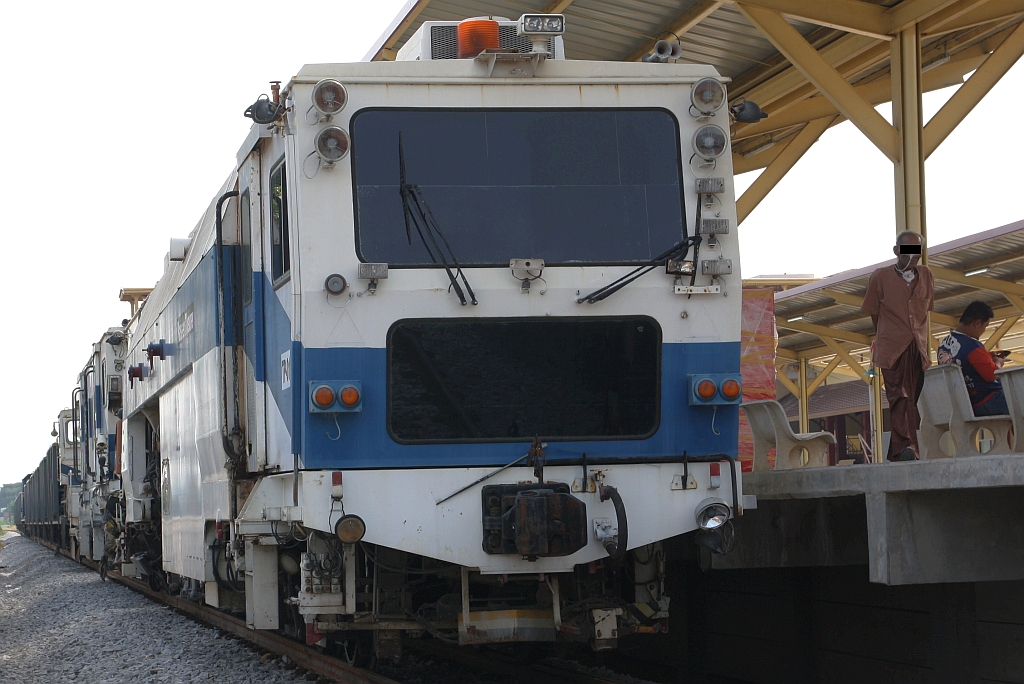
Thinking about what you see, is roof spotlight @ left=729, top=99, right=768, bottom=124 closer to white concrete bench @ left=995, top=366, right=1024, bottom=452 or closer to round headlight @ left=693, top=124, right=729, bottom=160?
round headlight @ left=693, top=124, right=729, bottom=160

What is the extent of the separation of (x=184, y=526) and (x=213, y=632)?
239cm

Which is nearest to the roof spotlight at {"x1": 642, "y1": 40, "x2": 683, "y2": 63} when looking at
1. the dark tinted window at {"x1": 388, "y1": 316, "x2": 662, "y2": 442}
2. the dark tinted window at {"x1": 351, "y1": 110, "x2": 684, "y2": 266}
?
the dark tinted window at {"x1": 351, "y1": 110, "x2": 684, "y2": 266}

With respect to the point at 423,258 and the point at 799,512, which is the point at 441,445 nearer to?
the point at 423,258

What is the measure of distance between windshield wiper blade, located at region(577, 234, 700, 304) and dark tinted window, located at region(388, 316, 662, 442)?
5.7 inches

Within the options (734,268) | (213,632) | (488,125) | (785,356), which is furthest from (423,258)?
(785,356)

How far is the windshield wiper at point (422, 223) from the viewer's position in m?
6.38

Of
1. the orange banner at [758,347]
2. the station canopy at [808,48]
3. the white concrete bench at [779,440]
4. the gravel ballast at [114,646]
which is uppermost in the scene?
the station canopy at [808,48]

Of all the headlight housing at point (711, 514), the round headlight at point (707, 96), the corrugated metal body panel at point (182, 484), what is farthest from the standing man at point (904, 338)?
the corrugated metal body panel at point (182, 484)

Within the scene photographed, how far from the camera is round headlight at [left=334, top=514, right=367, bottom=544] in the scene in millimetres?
6008

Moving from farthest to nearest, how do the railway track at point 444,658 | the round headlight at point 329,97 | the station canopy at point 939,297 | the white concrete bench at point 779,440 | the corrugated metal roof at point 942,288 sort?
the station canopy at point 939,297
the corrugated metal roof at point 942,288
the white concrete bench at point 779,440
the railway track at point 444,658
the round headlight at point 329,97

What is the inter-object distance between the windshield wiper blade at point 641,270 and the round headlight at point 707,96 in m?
0.74

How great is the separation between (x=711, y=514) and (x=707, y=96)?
2312 millimetres

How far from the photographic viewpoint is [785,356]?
23859mm

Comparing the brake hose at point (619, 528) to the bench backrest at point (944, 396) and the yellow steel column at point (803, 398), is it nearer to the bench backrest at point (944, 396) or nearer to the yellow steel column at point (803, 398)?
the bench backrest at point (944, 396)
